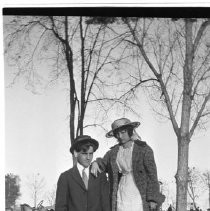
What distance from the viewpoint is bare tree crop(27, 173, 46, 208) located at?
2.60 meters

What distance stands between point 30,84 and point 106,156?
606 mm

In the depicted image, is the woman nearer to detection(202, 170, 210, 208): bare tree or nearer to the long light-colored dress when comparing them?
the long light-colored dress

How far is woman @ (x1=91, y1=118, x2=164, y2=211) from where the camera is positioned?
243 centimetres

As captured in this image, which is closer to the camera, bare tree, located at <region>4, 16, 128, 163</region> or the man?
the man

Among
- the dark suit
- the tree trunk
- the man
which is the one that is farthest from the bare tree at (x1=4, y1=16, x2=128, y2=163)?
the tree trunk

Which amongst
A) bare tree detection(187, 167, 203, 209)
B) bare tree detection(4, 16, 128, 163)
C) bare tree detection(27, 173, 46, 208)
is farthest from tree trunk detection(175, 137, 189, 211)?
bare tree detection(27, 173, 46, 208)

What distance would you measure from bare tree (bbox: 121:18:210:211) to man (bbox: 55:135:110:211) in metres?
0.46

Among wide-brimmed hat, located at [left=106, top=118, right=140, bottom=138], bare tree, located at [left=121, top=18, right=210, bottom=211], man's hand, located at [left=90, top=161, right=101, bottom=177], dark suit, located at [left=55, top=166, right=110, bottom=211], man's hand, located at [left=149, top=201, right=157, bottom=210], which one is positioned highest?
bare tree, located at [left=121, top=18, right=210, bottom=211]

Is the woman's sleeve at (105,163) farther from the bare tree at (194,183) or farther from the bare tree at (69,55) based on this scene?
the bare tree at (194,183)

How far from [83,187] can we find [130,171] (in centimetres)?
26

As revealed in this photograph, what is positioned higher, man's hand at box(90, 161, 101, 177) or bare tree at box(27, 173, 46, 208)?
man's hand at box(90, 161, 101, 177)

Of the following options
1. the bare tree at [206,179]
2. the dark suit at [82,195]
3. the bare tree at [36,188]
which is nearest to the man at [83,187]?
the dark suit at [82,195]

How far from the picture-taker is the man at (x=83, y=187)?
247 centimetres

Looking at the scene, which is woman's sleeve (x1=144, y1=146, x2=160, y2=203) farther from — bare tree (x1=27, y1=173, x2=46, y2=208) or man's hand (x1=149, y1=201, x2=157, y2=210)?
bare tree (x1=27, y1=173, x2=46, y2=208)
